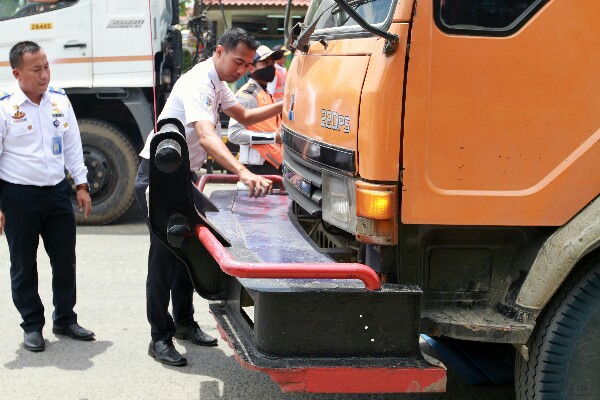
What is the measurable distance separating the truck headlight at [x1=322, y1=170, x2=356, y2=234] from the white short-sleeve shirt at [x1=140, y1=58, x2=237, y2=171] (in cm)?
116

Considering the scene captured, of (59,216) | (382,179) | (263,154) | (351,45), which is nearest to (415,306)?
(382,179)

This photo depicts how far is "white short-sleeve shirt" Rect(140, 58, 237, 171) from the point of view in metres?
4.74

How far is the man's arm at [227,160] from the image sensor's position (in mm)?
4328

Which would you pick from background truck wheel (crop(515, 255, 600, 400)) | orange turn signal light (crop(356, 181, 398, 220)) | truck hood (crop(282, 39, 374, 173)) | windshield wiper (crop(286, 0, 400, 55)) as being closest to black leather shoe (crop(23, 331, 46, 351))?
truck hood (crop(282, 39, 374, 173))

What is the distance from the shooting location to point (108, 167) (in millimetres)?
8773

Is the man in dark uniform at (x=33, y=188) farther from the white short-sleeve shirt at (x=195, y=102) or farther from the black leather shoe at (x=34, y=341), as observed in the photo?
the white short-sleeve shirt at (x=195, y=102)

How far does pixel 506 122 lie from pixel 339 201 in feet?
2.47

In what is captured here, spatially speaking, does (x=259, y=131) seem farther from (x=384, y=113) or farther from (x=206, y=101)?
(x=384, y=113)

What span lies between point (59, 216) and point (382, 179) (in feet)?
8.62

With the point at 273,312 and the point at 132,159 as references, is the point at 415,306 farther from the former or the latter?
the point at 132,159

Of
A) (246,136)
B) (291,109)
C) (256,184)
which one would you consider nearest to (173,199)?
(256,184)

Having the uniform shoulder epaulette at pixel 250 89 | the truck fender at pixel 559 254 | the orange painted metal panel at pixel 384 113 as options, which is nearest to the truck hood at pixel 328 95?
the orange painted metal panel at pixel 384 113

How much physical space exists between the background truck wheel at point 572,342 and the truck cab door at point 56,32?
6.09 m

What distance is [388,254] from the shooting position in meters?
3.51
